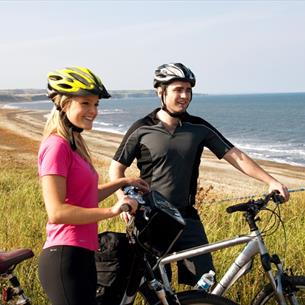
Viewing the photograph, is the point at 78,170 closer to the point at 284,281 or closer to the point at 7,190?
the point at 284,281

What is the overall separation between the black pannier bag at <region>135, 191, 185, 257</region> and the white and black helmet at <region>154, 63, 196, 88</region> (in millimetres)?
1433

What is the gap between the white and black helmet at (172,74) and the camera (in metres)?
3.89

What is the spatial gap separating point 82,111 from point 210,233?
3.05 metres

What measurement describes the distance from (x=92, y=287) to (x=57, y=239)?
0.31 metres

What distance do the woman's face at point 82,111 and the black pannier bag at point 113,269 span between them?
80cm

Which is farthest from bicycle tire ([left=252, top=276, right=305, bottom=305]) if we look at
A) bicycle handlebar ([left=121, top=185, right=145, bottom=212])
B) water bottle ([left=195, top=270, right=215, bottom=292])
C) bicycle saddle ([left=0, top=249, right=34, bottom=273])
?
bicycle saddle ([left=0, top=249, right=34, bottom=273])

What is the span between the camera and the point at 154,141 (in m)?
→ 3.89

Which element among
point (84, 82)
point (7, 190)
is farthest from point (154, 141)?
point (7, 190)

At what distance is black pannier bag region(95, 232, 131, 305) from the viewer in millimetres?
2979

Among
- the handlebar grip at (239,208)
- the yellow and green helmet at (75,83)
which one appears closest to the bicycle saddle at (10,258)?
the yellow and green helmet at (75,83)

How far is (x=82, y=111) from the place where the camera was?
2672mm

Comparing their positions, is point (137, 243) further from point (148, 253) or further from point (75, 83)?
point (75, 83)

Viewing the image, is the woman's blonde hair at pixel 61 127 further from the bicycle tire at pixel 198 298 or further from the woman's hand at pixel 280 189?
the woman's hand at pixel 280 189

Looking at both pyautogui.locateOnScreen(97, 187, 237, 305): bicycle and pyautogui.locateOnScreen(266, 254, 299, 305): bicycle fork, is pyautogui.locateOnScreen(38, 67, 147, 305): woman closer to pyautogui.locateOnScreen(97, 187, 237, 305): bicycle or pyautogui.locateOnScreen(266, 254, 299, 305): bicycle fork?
pyautogui.locateOnScreen(97, 187, 237, 305): bicycle
